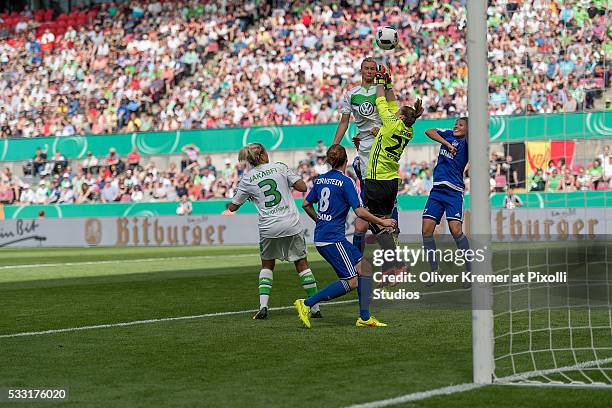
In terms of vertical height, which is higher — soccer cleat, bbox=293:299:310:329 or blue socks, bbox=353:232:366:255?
blue socks, bbox=353:232:366:255

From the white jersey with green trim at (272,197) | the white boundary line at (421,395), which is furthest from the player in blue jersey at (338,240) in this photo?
Answer: the white boundary line at (421,395)

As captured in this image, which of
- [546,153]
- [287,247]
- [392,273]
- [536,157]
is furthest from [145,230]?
[536,157]

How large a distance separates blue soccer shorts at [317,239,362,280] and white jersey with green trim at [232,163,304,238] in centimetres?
103

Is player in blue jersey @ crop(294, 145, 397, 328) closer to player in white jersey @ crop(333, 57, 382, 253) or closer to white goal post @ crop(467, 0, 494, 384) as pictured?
player in white jersey @ crop(333, 57, 382, 253)

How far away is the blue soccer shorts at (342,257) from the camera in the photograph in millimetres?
10445

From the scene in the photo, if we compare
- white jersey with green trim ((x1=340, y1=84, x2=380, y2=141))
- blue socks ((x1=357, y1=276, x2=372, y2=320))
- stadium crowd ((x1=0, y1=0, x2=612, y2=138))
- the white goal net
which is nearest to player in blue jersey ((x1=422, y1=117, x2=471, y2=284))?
white jersey with green trim ((x1=340, y1=84, x2=380, y2=141))

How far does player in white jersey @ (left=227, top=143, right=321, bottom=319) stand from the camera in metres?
11.5

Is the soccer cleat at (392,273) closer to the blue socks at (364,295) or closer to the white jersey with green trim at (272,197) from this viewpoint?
the blue socks at (364,295)

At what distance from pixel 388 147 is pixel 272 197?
1801 millimetres

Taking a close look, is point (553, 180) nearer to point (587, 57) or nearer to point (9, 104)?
point (587, 57)

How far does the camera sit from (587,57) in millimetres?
9148

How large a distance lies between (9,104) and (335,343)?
35031 millimetres

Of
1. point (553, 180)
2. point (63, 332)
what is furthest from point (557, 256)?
point (63, 332)

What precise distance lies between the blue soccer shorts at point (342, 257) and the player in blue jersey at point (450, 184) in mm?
3299
